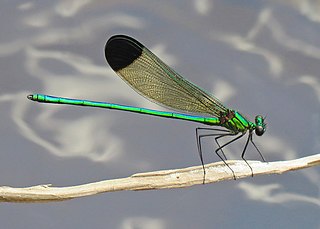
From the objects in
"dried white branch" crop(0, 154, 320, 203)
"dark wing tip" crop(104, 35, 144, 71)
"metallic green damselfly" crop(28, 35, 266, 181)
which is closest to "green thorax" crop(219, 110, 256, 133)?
"metallic green damselfly" crop(28, 35, 266, 181)

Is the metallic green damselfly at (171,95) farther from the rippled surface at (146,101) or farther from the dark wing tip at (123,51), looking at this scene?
the rippled surface at (146,101)

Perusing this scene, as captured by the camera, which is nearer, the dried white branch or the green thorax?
the dried white branch

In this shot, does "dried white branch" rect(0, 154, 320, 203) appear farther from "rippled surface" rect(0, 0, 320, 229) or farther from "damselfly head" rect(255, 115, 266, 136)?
"rippled surface" rect(0, 0, 320, 229)

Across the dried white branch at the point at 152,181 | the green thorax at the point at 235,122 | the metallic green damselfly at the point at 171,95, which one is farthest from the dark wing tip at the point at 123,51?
the dried white branch at the point at 152,181

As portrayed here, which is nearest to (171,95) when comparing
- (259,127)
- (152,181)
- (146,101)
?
(259,127)

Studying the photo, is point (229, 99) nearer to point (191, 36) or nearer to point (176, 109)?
point (191, 36)

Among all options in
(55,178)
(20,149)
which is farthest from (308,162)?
(20,149)
